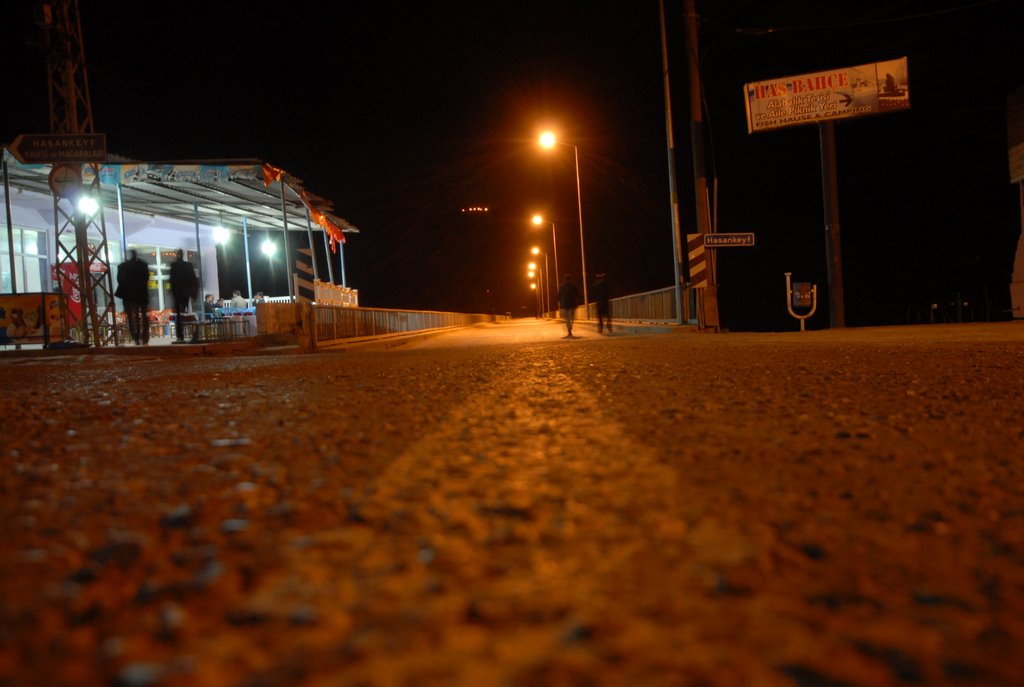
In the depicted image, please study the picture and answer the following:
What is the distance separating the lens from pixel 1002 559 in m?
1.25

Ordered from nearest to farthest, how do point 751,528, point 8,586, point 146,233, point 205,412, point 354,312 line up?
point 8,586 → point 751,528 → point 205,412 → point 354,312 → point 146,233

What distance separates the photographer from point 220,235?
86.9ft

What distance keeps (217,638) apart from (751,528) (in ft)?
3.33

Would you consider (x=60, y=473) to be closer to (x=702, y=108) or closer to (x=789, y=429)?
(x=789, y=429)

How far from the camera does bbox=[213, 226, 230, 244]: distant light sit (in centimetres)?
2598

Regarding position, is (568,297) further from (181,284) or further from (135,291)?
(135,291)

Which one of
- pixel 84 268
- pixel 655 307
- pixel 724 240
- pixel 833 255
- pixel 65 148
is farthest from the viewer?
pixel 655 307

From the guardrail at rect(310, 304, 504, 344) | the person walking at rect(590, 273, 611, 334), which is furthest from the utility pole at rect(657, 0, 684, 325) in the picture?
the guardrail at rect(310, 304, 504, 344)

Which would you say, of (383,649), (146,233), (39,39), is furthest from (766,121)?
Result: (146,233)

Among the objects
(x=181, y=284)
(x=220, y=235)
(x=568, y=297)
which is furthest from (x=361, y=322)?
(x=220, y=235)

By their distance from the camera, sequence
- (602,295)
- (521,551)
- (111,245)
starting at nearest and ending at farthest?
(521,551), (602,295), (111,245)

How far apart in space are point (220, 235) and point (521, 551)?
28019 mm

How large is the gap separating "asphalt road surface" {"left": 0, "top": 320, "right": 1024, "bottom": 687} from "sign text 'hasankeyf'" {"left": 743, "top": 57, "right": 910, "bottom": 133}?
15.5m

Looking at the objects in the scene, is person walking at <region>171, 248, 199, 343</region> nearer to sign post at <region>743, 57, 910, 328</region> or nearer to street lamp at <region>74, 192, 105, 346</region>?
street lamp at <region>74, 192, 105, 346</region>
